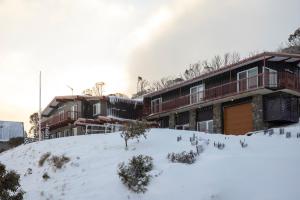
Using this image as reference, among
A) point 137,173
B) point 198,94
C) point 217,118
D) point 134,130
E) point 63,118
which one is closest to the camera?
point 137,173

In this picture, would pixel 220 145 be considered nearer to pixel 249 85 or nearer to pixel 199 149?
pixel 199 149

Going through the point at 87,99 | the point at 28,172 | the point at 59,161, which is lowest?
the point at 28,172

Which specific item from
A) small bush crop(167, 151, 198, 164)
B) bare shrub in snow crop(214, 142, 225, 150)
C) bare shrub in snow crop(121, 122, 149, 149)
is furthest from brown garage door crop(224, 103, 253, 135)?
small bush crop(167, 151, 198, 164)

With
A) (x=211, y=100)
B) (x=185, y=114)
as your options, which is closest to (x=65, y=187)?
(x=211, y=100)

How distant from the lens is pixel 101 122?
5125 cm

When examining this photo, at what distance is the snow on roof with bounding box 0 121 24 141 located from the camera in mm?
74625

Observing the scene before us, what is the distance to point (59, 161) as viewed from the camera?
84.2 ft

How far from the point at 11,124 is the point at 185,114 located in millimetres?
38402

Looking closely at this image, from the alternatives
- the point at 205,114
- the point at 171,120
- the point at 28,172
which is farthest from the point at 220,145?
the point at 171,120

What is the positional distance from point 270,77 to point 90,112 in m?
23.6

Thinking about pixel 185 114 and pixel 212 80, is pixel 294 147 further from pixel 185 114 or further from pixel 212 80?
pixel 185 114

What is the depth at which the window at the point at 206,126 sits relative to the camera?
1679 inches

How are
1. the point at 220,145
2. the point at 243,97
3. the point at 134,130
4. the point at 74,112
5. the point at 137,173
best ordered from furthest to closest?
1. the point at 74,112
2. the point at 243,97
3. the point at 134,130
4. the point at 220,145
5. the point at 137,173

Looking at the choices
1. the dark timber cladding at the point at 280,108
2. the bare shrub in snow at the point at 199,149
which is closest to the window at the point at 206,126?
the dark timber cladding at the point at 280,108
